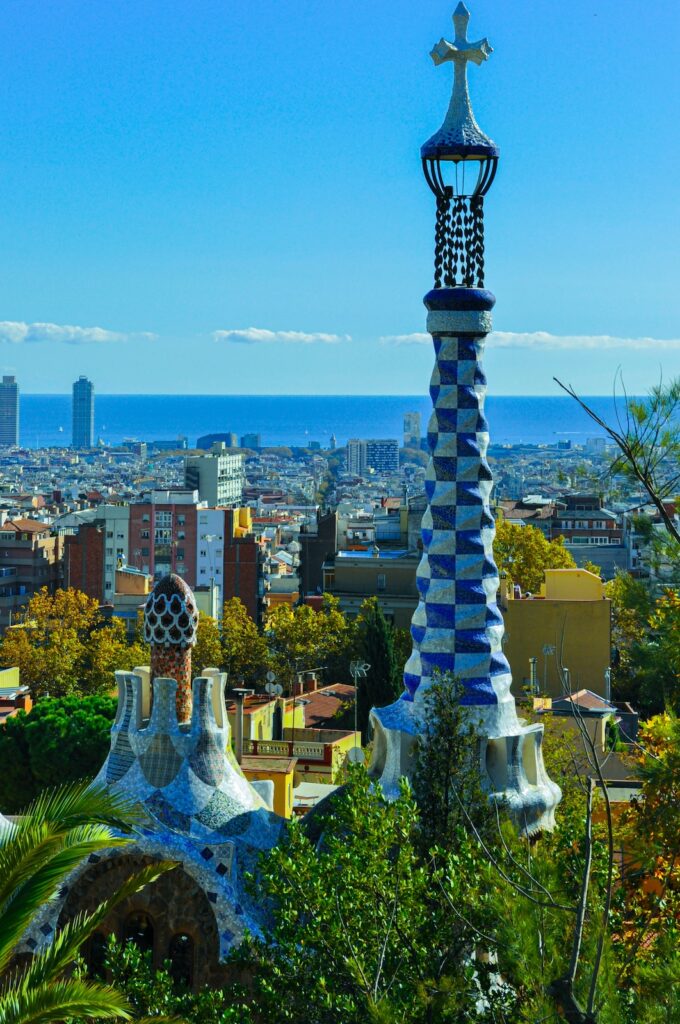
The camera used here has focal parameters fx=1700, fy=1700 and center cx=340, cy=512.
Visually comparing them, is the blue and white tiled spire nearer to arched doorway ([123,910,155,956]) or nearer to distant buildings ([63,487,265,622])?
arched doorway ([123,910,155,956])

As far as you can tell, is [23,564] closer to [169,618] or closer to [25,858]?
[169,618]

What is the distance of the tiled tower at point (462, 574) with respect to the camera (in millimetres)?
12250

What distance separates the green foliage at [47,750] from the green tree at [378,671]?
27.2 feet

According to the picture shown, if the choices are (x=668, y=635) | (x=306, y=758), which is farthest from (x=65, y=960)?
(x=306, y=758)

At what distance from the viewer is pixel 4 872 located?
26.9 ft

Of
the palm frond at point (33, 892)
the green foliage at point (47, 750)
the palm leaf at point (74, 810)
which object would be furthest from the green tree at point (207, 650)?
the palm frond at point (33, 892)

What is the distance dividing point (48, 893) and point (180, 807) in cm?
310

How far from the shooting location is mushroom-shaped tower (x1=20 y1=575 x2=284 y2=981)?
11.1m

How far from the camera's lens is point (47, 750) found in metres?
25.4

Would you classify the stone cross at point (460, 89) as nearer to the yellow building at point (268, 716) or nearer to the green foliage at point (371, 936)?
the green foliage at point (371, 936)

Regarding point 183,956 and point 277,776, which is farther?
point 277,776

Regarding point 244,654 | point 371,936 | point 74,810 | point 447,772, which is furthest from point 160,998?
point 244,654

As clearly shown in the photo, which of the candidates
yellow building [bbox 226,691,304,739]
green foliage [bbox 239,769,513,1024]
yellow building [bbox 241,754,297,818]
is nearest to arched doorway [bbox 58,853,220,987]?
green foliage [bbox 239,769,513,1024]

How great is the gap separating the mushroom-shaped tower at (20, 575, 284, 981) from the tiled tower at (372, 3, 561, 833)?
125cm
